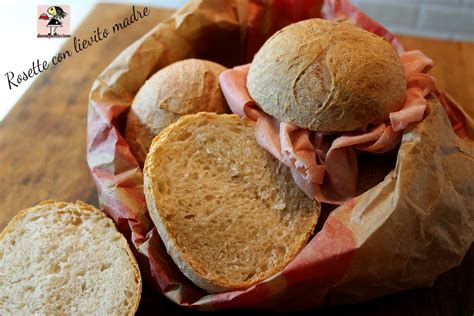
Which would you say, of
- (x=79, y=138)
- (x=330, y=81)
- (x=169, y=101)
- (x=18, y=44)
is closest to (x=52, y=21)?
(x=18, y=44)

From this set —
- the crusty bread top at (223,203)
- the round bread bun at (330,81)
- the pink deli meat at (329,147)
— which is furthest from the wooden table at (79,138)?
the round bread bun at (330,81)

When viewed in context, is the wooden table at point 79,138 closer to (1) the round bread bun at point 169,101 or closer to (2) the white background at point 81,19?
(2) the white background at point 81,19

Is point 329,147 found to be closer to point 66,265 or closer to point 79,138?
point 66,265

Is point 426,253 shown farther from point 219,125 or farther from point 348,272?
point 219,125

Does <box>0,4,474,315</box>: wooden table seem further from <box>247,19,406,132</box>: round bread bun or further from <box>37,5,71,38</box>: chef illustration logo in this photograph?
<box>247,19,406,132</box>: round bread bun

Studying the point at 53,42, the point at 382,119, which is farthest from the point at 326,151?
the point at 53,42

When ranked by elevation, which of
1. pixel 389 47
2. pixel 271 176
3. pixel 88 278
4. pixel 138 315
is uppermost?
pixel 389 47
